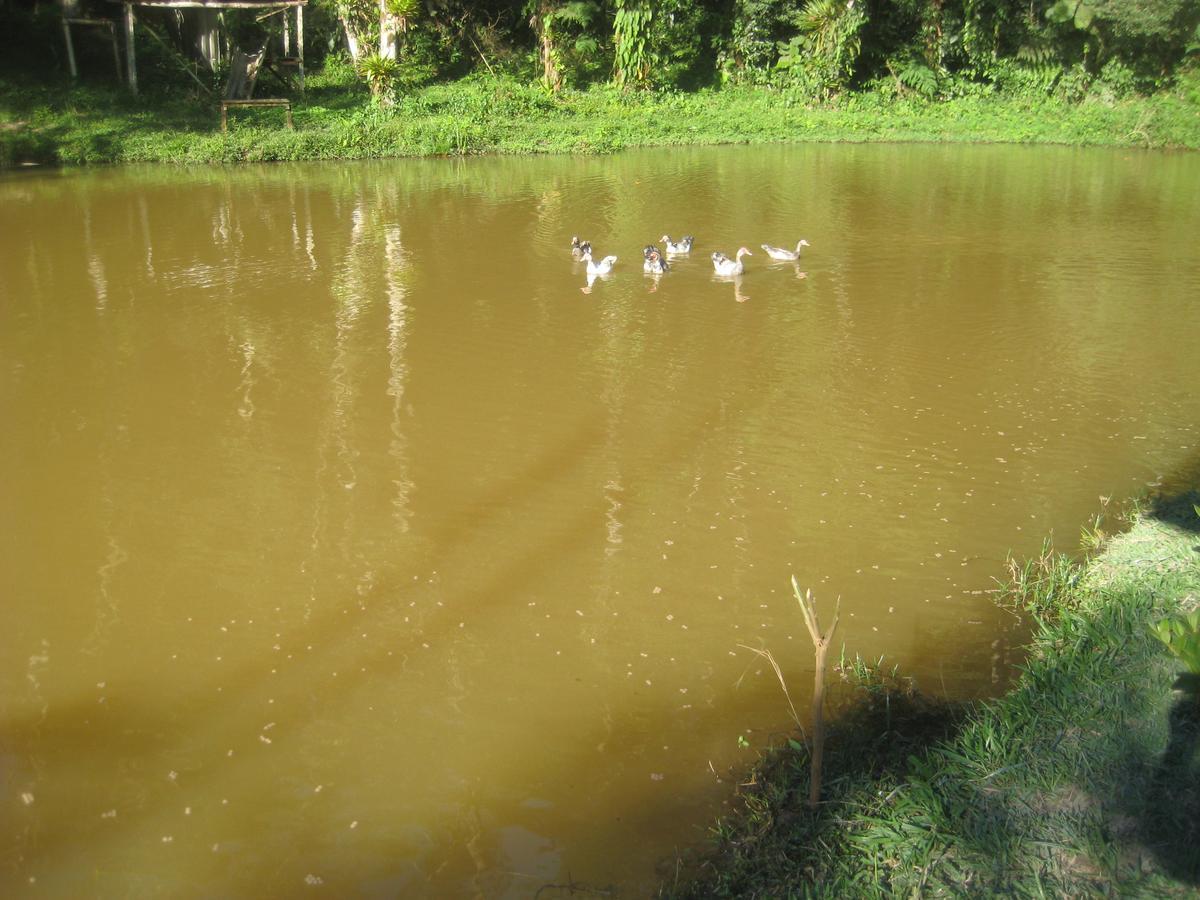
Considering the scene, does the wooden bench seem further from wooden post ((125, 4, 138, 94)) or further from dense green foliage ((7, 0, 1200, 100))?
dense green foliage ((7, 0, 1200, 100))

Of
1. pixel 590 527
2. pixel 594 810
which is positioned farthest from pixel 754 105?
pixel 594 810

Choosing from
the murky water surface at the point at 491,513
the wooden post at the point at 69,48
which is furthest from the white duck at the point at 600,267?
the wooden post at the point at 69,48

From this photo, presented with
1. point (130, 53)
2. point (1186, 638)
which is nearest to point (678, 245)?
point (1186, 638)

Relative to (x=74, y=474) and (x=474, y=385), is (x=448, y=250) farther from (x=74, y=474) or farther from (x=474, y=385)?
(x=74, y=474)

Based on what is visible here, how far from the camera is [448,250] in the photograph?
12852 millimetres

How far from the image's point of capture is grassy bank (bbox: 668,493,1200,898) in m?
3.24

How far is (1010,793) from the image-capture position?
139 inches

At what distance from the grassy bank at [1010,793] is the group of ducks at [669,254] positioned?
297 inches

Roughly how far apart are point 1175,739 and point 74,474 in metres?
6.33

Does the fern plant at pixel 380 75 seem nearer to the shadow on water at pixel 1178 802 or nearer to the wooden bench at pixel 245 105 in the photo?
the wooden bench at pixel 245 105

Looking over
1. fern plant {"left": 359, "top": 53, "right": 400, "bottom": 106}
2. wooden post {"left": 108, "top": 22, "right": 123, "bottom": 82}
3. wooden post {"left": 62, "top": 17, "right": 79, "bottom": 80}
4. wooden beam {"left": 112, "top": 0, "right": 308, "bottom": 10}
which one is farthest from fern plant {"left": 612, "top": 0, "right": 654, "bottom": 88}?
wooden post {"left": 62, "top": 17, "right": 79, "bottom": 80}

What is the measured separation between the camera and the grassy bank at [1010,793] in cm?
324

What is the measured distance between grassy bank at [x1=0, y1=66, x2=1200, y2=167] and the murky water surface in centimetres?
882

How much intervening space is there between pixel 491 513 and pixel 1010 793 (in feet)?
11.6
